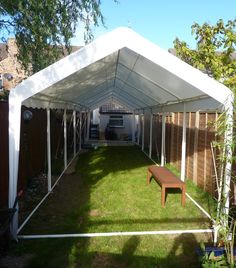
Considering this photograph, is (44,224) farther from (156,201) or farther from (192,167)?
(192,167)

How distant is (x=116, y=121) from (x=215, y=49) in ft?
62.5

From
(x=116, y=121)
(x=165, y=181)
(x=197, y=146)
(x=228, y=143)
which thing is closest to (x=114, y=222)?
(x=165, y=181)

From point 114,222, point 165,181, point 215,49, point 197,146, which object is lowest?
point 114,222

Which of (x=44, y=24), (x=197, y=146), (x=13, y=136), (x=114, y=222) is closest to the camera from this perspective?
(x=13, y=136)

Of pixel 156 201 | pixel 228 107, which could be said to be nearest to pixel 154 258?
pixel 228 107

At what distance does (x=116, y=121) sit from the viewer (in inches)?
1078

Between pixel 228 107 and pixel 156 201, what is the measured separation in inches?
127

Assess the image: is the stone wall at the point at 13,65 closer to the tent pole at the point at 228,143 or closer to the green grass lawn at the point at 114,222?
the green grass lawn at the point at 114,222

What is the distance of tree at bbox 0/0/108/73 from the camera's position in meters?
7.76

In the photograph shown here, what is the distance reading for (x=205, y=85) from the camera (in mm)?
4992

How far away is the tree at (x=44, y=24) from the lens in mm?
7760

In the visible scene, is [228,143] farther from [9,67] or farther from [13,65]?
[9,67]

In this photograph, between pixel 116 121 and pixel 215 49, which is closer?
pixel 215 49

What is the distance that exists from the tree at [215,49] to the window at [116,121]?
59.4ft
